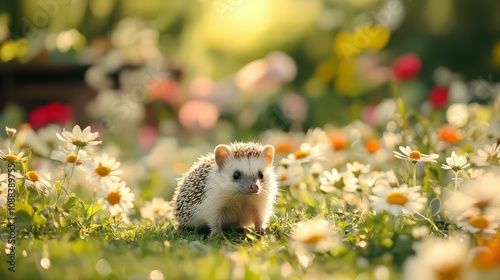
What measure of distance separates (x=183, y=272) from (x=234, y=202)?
125 cm

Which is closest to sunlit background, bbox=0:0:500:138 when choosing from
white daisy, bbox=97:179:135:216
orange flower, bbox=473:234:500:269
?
white daisy, bbox=97:179:135:216

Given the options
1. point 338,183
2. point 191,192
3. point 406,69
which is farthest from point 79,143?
point 406,69

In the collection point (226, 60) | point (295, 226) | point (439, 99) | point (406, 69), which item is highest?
A: point (226, 60)

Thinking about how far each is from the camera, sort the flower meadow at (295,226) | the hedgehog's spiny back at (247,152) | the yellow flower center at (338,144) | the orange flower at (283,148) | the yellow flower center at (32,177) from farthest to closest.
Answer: the orange flower at (283,148)
the yellow flower center at (338,144)
the hedgehog's spiny back at (247,152)
the yellow flower center at (32,177)
the flower meadow at (295,226)

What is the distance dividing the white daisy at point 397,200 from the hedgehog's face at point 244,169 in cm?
72

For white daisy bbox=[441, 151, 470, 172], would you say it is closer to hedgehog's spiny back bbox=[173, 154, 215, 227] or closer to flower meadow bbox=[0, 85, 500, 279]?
flower meadow bbox=[0, 85, 500, 279]

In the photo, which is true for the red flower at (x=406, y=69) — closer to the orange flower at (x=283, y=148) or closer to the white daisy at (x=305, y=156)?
the orange flower at (x=283, y=148)

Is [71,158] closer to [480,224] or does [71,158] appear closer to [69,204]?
[69,204]

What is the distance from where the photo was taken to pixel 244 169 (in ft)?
11.8

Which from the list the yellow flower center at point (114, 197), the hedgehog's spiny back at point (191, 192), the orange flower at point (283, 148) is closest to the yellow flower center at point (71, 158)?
the yellow flower center at point (114, 197)

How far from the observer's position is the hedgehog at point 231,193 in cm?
358

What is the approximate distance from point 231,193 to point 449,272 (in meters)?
1.73

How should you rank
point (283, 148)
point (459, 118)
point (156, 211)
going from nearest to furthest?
point (156, 211)
point (459, 118)
point (283, 148)

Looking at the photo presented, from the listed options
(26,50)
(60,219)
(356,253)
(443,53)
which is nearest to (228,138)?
(26,50)
